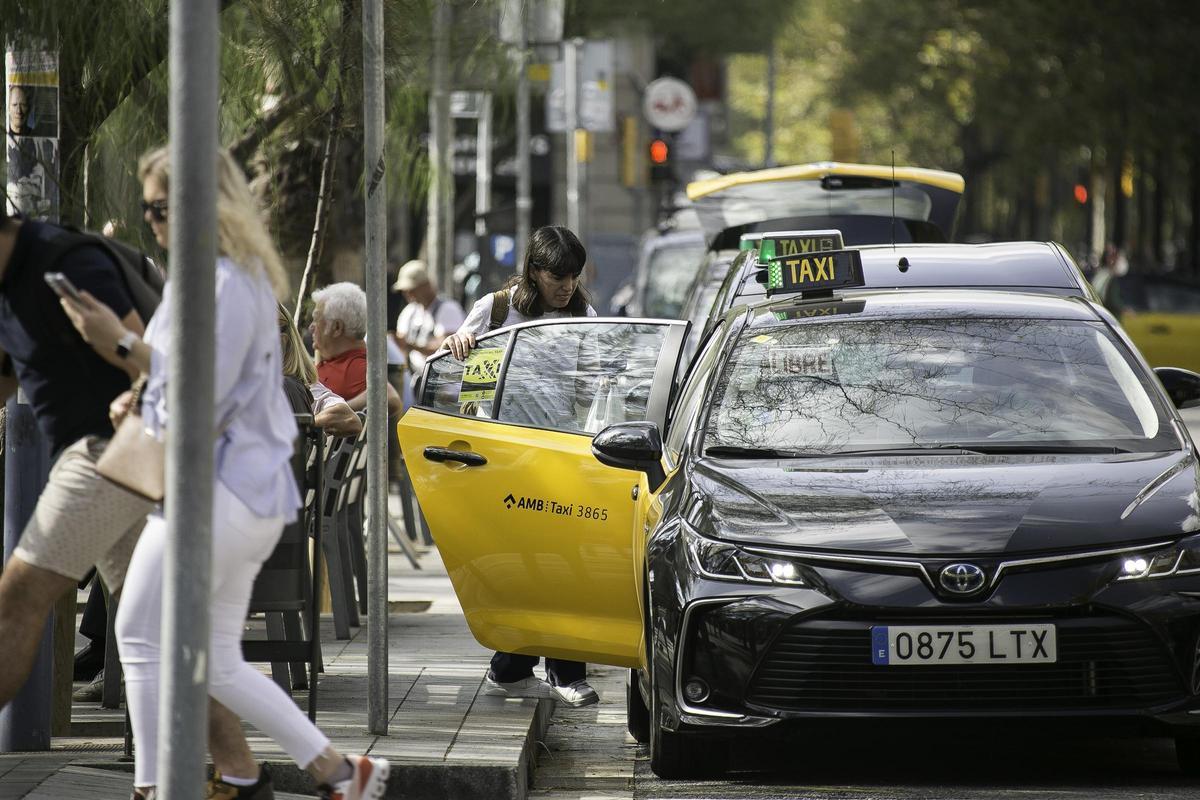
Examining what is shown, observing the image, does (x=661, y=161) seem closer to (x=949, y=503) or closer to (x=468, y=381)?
(x=468, y=381)

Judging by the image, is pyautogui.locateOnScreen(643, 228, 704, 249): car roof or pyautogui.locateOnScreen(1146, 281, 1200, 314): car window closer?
pyautogui.locateOnScreen(643, 228, 704, 249): car roof

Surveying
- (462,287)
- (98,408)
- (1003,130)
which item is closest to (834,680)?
(98,408)

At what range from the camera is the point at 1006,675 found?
6.22 meters

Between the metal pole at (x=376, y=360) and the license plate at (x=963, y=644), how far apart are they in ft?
5.06

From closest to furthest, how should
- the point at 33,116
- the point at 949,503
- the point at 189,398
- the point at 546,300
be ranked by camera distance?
the point at 189,398 → the point at 949,503 → the point at 33,116 → the point at 546,300

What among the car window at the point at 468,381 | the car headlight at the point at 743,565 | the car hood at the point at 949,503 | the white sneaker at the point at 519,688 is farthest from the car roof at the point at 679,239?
the car headlight at the point at 743,565

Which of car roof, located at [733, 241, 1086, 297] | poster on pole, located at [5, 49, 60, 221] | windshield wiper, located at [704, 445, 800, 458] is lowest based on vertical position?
windshield wiper, located at [704, 445, 800, 458]

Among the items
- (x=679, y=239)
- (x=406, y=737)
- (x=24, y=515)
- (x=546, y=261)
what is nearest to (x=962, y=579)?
(x=406, y=737)

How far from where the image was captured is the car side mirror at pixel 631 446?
700 centimetres

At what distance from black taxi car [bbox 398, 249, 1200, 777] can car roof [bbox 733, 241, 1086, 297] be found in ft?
0.79

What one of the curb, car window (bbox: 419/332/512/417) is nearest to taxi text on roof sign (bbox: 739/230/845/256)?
car window (bbox: 419/332/512/417)

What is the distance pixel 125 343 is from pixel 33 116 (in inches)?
97.2

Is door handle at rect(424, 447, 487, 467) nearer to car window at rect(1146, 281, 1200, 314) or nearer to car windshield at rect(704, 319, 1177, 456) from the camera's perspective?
car windshield at rect(704, 319, 1177, 456)

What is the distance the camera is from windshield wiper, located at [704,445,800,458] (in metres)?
6.97
